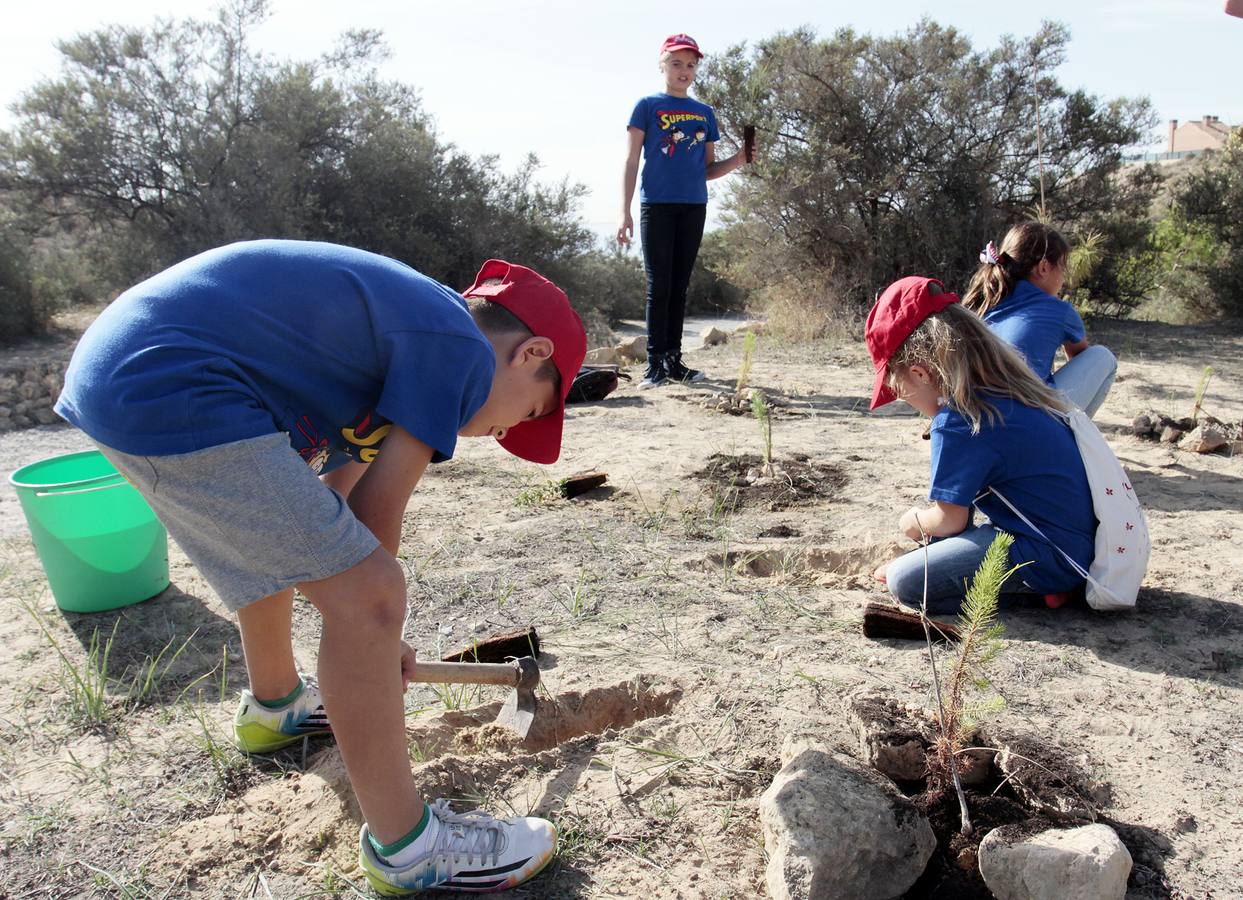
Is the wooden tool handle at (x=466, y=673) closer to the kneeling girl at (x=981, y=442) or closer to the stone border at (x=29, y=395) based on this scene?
the kneeling girl at (x=981, y=442)

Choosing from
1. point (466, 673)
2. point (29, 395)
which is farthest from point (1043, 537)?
point (29, 395)

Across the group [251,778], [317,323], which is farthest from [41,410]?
[317,323]

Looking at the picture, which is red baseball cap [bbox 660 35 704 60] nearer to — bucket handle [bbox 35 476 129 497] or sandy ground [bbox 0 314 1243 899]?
sandy ground [bbox 0 314 1243 899]

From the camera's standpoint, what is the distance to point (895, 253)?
1037 cm

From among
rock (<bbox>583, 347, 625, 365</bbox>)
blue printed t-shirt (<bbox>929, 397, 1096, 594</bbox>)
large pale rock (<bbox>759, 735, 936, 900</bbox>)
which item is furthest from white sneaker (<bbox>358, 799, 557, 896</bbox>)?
rock (<bbox>583, 347, 625, 365</bbox>)

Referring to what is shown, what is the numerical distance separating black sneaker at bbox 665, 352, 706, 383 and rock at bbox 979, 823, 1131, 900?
17.8ft

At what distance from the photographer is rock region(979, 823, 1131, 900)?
5.55 ft

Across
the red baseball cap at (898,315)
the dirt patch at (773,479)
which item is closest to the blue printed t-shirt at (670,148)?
the dirt patch at (773,479)

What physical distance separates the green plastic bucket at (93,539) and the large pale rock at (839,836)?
2326 millimetres

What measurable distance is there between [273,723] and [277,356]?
1089mm

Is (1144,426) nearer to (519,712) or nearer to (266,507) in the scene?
(519,712)

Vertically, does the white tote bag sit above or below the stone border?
above

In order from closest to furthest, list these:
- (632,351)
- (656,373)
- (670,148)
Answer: (670,148) < (656,373) < (632,351)

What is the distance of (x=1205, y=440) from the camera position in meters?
4.74
